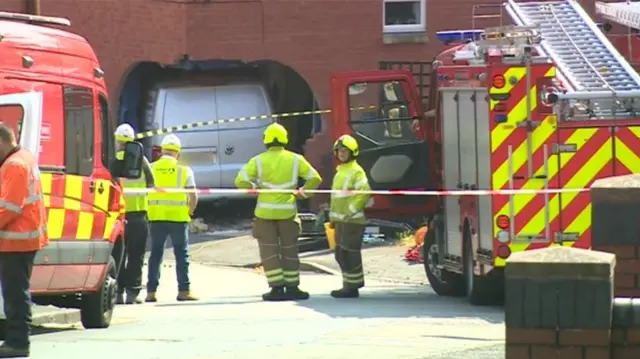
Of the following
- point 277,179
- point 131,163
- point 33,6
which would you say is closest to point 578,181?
point 277,179

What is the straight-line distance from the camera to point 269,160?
1512cm

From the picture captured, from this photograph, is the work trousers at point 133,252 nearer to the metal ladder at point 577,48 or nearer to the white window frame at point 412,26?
the metal ladder at point 577,48

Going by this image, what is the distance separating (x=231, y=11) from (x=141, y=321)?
11.9m

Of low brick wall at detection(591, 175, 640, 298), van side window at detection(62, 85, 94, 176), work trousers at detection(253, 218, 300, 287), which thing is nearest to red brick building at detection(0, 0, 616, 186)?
work trousers at detection(253, 218, 300, 287)

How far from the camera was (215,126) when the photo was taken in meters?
22.3

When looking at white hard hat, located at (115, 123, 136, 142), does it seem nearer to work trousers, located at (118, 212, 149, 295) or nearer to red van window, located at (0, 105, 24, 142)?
work trousers, located at (118, 212, 149, 295)

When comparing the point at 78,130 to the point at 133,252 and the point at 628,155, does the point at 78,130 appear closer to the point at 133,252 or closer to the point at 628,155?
the point at 133,252

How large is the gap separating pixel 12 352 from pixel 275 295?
5249mm

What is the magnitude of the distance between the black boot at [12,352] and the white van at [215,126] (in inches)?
477

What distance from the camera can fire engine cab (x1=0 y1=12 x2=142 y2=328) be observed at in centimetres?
1120

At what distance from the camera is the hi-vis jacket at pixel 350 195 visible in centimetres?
1512

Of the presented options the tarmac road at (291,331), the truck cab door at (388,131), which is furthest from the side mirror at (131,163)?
the truck cab door at (388,131)

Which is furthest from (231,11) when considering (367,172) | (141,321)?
(141,321)

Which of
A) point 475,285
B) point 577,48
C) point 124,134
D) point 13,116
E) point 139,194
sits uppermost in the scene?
point 577,48
